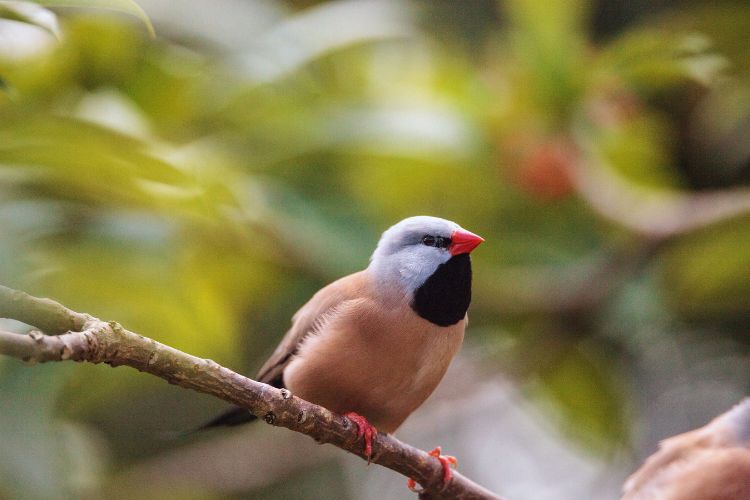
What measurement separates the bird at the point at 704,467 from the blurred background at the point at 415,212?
0.93 m

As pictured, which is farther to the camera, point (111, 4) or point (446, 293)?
point (446, 293)

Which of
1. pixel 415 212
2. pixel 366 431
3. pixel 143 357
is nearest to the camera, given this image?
pixel 143 357

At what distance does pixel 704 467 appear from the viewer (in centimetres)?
231

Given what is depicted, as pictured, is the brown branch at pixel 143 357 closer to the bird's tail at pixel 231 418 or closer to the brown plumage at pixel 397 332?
the brown plumage at pixel 397 332

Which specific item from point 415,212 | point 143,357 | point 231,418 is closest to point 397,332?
point 231,418

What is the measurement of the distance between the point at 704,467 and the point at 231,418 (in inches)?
43.8

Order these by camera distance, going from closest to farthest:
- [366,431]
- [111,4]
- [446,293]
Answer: [111,4]
[366,431]
[446,293]

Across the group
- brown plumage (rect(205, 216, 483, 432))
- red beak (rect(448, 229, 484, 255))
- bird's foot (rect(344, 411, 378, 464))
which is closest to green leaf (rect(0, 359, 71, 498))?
brown plumage (rect(205, 216, 483, 432))

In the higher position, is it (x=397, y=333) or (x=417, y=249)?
(x=417, y=249)

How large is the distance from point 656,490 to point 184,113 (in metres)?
1.93

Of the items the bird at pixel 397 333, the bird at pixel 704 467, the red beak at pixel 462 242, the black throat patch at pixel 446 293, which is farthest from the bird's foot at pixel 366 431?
the bird at pixel 704 467

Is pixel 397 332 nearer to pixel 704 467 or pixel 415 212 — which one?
pixel 704 467

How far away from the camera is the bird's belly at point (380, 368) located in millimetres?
2064

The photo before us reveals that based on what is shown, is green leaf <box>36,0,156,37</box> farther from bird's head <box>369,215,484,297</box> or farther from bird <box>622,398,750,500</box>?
bird <box>622,398,750,500</box>
